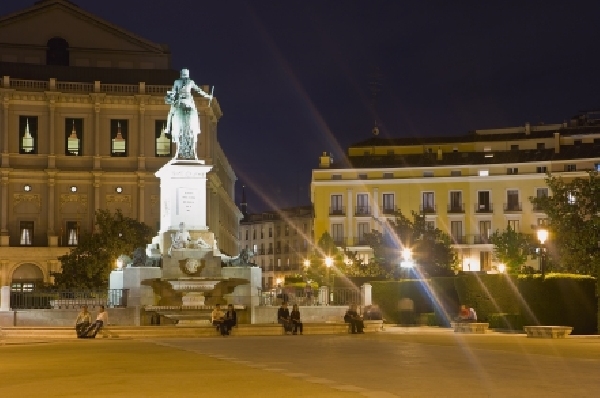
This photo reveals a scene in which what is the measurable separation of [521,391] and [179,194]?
2708 centimetres

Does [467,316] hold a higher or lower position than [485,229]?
lower

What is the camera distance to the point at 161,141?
95000mm

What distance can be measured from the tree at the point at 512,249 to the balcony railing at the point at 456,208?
12.6 meters

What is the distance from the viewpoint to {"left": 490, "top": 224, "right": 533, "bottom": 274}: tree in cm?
7650

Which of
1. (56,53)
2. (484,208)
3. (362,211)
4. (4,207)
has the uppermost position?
(56,53)

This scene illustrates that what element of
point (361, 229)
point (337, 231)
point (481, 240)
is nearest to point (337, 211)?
point (337, 231)

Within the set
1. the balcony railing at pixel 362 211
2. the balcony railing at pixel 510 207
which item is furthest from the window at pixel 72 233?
the balcony railing at pixel 510 207

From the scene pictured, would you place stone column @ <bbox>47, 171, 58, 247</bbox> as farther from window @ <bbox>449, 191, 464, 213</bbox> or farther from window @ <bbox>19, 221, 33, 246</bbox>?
window @ <bbox>449, 191, 464, 213</bbox>

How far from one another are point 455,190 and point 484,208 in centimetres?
282

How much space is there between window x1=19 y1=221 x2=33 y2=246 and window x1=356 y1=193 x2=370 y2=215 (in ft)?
86.4

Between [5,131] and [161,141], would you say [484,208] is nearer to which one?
[161,141]

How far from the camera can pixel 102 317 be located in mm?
34094

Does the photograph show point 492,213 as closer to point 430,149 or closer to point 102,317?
point 430,149

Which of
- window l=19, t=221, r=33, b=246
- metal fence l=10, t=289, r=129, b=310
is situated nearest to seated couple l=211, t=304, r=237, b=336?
metal fence l=10, t=289, r=129, b=310
